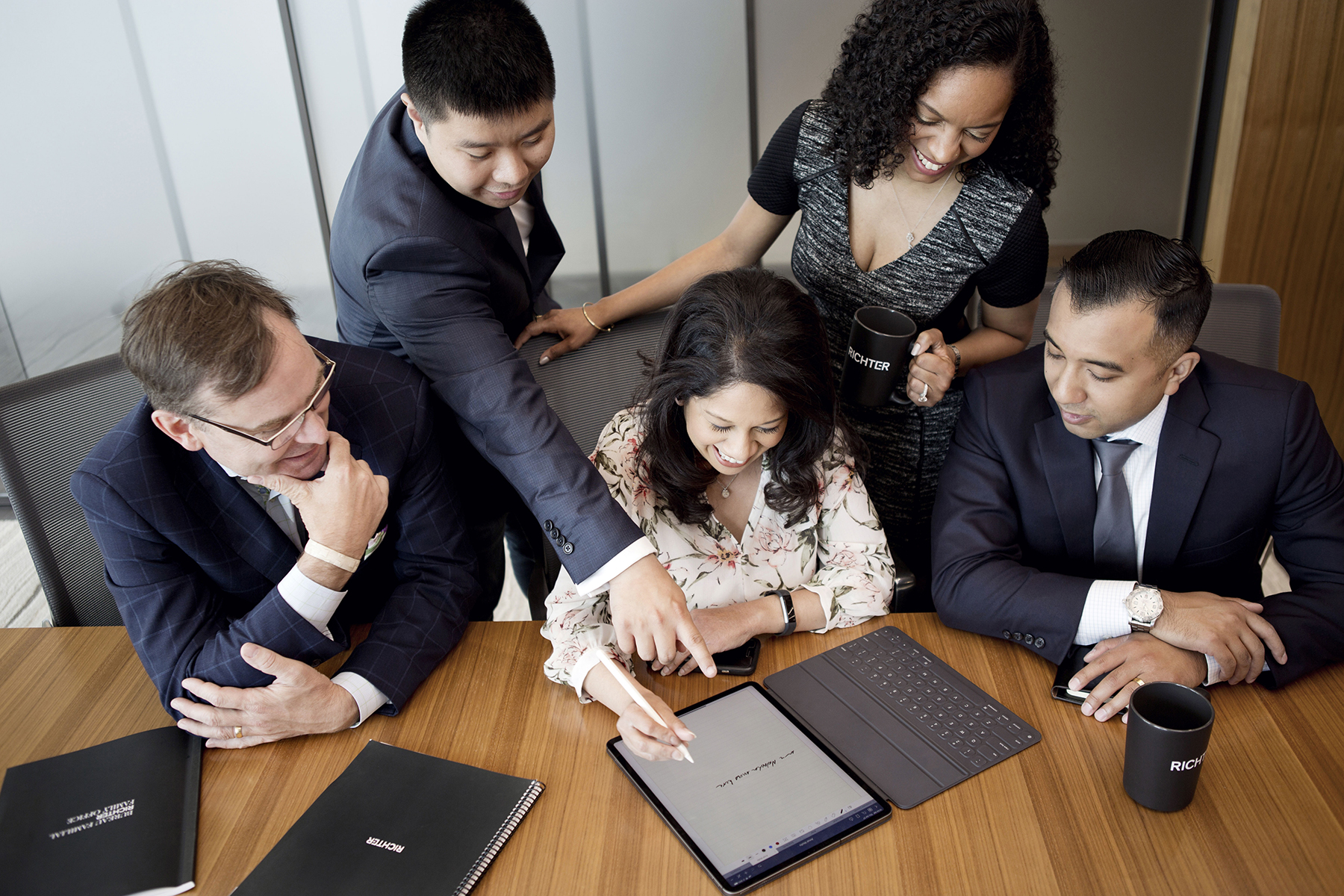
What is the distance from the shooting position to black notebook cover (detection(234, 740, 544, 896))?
105 cm

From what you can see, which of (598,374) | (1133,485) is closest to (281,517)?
(598,374)

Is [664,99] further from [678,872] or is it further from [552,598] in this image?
[678,872]

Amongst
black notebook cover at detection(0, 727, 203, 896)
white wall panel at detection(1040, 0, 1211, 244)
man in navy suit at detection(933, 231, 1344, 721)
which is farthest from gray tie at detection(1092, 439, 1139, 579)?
white wall panel at detection(1040, 0, 1211, 244)

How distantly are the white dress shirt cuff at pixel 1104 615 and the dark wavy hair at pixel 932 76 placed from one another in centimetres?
76

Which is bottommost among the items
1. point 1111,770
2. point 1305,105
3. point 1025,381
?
point 1111,770

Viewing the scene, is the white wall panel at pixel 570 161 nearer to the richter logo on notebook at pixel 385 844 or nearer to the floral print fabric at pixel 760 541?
the floral print fabric at pixel 760 541

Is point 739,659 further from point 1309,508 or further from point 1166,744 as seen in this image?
point 1309,508

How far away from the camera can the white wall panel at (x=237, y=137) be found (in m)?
3.09

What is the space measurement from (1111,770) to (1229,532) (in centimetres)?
63

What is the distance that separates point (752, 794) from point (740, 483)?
642 mm

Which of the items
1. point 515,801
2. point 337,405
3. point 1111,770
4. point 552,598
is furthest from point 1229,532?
point 337,405

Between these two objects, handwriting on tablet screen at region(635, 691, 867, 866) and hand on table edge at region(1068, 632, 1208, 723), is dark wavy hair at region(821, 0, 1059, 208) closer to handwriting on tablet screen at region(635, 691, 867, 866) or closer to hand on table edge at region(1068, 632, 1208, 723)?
hand on table edge at region(1068, 632, 1208, 723)

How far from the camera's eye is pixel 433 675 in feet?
4.59

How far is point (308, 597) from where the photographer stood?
52.4 inches
